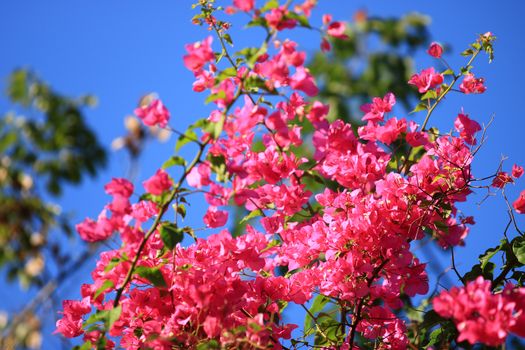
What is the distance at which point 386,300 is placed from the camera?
1.52 metres

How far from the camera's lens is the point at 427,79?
167cm

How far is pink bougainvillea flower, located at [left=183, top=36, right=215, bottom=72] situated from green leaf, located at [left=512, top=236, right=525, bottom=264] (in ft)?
2.70

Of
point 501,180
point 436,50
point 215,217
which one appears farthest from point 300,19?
A: point 501,180

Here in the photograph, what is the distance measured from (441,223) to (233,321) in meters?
0.59

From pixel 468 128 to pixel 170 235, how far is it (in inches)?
34.0

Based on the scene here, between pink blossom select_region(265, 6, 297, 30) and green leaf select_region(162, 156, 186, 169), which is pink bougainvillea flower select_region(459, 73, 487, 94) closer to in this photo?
pink blossom select_region(265, 6, 297, 30)

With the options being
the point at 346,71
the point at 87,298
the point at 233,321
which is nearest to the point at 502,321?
the point at 233,321

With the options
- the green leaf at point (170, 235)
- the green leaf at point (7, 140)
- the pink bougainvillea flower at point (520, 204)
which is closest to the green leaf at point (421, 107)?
the pink bougainvillea flower at point (520, 204)

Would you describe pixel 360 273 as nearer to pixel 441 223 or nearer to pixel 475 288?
pixel 441 223

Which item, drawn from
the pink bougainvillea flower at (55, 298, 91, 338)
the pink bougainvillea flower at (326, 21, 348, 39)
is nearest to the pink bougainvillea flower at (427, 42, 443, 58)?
the pink bougainvillea flower at (326, 21, 348, 39)

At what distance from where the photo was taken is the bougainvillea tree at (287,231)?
3.90 ft

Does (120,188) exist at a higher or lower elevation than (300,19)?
lower

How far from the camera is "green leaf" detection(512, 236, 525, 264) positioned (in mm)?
1385

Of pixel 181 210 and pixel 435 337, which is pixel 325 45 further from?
pixel 435 337
